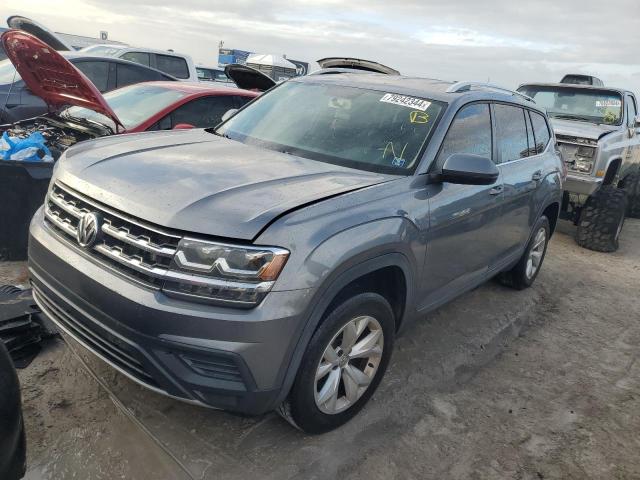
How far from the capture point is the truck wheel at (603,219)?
6828 millimetres

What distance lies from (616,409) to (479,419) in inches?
39.1

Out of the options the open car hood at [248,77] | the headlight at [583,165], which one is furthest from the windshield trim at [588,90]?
the open car hood at [248,77]

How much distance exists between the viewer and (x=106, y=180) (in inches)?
97.4

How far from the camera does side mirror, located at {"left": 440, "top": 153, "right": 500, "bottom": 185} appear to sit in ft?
9.46

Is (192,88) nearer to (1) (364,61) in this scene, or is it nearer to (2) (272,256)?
(1) (364,61)

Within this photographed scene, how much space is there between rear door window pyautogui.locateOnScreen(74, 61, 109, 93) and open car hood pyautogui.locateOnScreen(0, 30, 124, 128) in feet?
8.82

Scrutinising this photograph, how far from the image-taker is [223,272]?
82.7 inches

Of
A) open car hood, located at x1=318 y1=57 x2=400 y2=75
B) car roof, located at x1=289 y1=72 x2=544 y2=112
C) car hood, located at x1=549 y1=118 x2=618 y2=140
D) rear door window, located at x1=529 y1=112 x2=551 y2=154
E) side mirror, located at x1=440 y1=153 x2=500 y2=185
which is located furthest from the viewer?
car hood, located at x1=549 y1=118 x2=618 y2=140

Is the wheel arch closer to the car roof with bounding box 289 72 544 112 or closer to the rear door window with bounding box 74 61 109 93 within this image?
the car roof with bounding box 289 72 544 112

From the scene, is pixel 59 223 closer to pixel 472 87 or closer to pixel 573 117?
pixel 472 87

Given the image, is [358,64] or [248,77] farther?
[248,77]

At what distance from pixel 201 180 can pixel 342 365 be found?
1.14m

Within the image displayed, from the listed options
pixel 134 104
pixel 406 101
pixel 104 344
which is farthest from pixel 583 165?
pixel 104 344

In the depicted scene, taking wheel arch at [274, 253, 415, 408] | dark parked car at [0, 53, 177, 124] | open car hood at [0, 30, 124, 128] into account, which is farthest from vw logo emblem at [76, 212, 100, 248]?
dark parked car at [0, 53, 177, 124]
